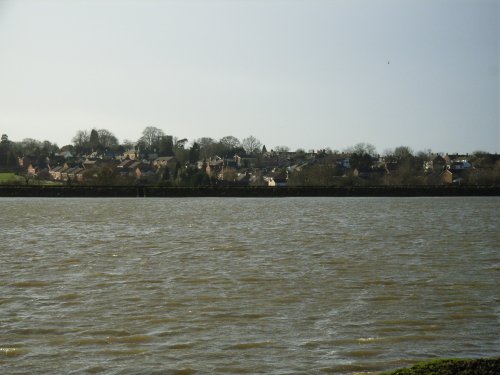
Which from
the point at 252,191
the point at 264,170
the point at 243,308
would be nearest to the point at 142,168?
the point at 264,170

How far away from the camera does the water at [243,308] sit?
9406 mm

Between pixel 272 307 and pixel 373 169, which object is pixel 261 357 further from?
pixel 373 169

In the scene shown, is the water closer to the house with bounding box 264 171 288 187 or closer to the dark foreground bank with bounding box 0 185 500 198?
the dark foreground bank with bounding box 0 185 500 198

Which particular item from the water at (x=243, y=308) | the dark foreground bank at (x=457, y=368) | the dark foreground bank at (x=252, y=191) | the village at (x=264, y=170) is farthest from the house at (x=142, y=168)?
the dark foreground bank at (x=457, y=368)

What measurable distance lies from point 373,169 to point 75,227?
125189 millimetres

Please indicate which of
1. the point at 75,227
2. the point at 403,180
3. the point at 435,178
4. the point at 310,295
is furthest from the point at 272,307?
the point at 435,178

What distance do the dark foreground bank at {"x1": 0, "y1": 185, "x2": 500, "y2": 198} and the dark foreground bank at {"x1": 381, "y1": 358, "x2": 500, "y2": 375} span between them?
330 feet

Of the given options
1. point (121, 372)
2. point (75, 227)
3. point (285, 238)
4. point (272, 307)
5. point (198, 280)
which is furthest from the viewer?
point (75, 227)

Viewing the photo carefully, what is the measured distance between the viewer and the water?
9.41 m

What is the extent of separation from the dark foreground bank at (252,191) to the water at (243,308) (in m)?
82.2

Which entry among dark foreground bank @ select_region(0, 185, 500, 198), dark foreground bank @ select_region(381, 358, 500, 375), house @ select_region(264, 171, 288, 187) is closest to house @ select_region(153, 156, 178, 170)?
house @ select_region(264, 171, 288, 187)

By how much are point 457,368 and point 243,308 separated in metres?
6.02

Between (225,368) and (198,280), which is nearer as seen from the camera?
(225,368)

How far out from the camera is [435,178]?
496 ft
